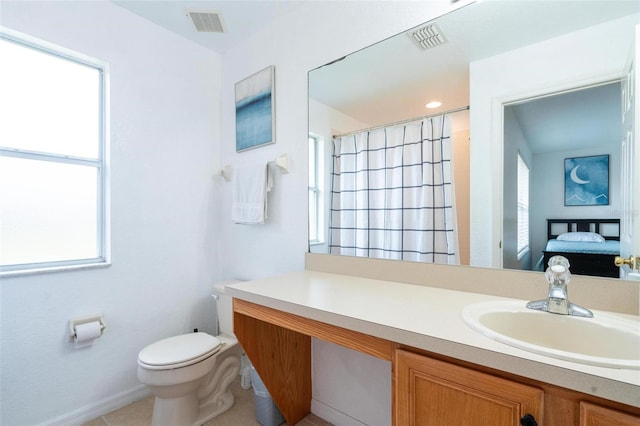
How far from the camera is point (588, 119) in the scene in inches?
38.7

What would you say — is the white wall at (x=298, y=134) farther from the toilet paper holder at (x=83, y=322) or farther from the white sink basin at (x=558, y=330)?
the toilet paper holder at (x=83, y=322)

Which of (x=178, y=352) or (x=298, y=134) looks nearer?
(x=178, y=352)

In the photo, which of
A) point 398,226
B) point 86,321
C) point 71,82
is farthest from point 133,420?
point 71,82

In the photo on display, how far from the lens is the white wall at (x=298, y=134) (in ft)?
4.76

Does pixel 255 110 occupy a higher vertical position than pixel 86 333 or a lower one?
higher

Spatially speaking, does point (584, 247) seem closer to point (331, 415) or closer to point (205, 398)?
point (331, 415)

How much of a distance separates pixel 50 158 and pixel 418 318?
2.12 meters

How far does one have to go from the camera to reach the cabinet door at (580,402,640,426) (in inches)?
21.2

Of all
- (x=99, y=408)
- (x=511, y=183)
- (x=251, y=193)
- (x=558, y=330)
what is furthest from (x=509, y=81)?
(x=99, y=408)

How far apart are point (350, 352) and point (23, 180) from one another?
2.02 m

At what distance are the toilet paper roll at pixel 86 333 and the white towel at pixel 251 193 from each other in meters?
1.01

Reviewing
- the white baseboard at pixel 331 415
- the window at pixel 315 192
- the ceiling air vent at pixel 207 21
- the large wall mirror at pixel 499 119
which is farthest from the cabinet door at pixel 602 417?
the ceiling air vent at pixel 207 21

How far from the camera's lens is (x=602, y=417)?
56 cm

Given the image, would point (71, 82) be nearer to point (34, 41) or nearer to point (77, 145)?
point (34, 41)
